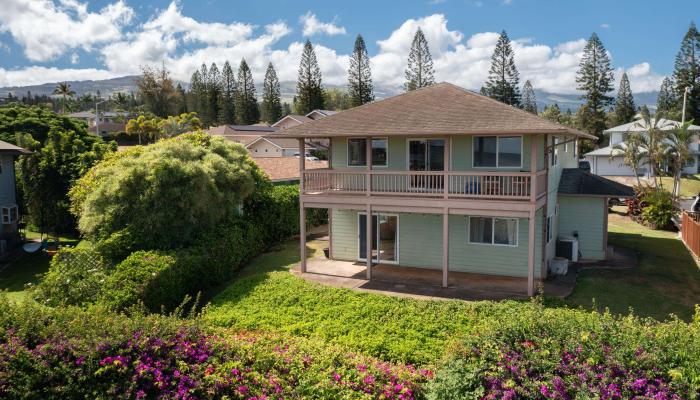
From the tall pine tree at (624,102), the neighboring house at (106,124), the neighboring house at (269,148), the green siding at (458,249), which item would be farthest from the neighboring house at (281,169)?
the tall pine tree at (624,102)

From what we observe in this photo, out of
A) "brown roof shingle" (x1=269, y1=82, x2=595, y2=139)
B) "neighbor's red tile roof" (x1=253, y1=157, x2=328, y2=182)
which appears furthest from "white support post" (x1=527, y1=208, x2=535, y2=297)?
"neighbor's red tile roof" (x1=253, y1=157, x2=328, y2=182)

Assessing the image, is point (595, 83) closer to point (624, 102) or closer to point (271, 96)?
point (624, 102)

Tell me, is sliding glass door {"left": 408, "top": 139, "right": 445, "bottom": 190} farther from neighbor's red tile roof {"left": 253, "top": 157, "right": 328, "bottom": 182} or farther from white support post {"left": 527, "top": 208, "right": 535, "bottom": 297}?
neighbor's red tile roof {"left": 253, "top": 157, "right": 328, "bottom": 182}

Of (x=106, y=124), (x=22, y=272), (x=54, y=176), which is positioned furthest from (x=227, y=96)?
(x=22, y=272)

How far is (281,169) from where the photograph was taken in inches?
1272

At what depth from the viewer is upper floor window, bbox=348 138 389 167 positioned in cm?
1888

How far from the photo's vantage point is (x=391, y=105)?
62.5ft

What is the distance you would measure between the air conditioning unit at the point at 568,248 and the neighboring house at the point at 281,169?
614 inches

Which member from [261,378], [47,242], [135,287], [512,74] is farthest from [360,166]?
[512,74]

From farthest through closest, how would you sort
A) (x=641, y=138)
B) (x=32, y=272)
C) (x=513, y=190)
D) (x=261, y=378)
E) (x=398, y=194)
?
1. (x=641, y=138)
2. (x=32, y=272)
3. (x=398, y=194)
4. (x=513, y=190)
5. (x=261, y=378)

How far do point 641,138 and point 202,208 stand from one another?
100 ft

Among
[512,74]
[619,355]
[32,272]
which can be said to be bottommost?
[32,272]

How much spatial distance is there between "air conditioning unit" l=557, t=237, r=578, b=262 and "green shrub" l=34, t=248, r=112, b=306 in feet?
50.9

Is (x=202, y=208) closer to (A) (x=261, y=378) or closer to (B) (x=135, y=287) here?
(B) (x=135, y=287)
